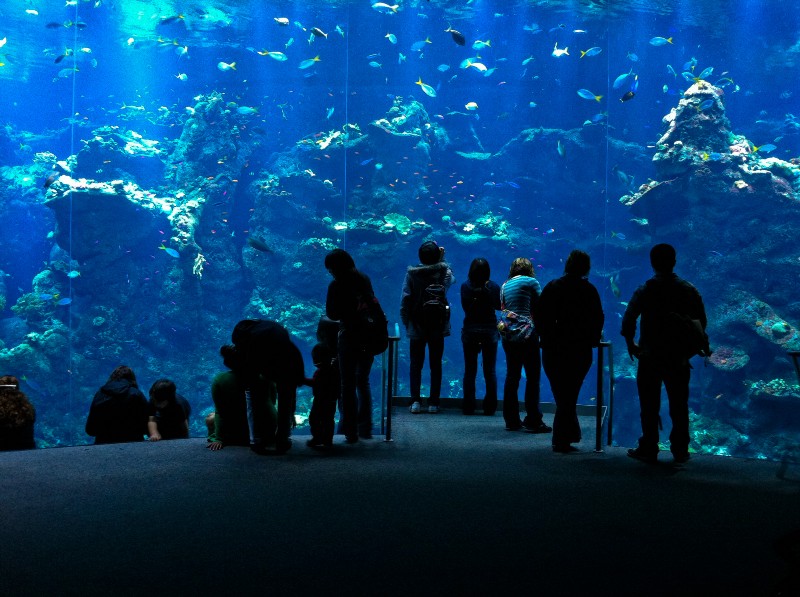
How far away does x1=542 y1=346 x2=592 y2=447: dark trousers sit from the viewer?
5352 millimetres

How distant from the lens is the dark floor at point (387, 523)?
2.60 metres

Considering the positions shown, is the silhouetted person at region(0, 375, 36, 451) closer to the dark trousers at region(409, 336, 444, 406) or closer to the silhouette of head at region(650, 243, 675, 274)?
the dark trousers at region(409, 336, 444, 406)

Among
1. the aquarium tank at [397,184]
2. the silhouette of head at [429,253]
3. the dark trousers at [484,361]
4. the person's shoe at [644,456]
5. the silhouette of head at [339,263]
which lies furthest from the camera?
the aquarium tank at [397,184]

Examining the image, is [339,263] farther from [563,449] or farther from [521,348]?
[563,449]

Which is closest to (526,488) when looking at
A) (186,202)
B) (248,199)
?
(186,202)

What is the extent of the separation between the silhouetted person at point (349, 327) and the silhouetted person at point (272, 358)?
0.50 metres

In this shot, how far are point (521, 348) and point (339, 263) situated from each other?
87.9 inches

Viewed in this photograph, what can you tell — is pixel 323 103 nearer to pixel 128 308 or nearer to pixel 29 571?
pixel 128 308

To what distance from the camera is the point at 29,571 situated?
8.72 ft

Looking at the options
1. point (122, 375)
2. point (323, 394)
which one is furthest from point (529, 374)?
point (122, 375)

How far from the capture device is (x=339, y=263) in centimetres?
544

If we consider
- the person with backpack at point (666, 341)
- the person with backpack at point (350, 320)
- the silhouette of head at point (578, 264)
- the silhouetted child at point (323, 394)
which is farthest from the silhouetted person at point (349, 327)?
the person with backpack at point (666, 341)

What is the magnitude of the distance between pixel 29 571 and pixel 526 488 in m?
2.86

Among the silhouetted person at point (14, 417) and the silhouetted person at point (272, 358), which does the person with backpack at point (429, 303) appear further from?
the silhouetted person at point (14, 417)
